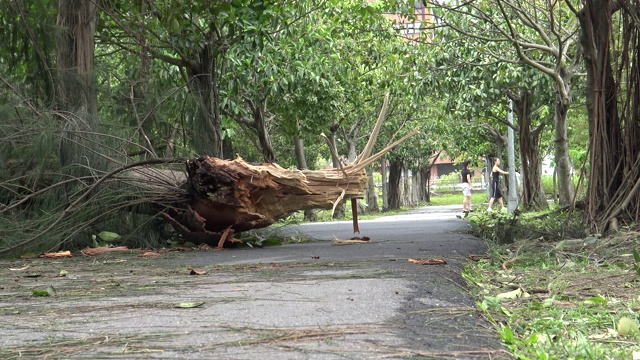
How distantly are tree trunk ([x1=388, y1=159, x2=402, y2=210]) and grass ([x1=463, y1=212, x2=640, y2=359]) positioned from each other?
3724 cm

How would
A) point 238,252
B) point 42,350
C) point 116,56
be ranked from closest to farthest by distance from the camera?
point 42,350 → point 238,252 → point 116,56

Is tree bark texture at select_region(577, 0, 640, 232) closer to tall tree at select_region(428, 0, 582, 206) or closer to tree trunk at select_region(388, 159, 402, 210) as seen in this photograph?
tall tree at select_region(428, 0, 582, 206)

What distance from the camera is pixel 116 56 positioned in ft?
52.9

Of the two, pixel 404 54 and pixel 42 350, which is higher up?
pixel 404 54

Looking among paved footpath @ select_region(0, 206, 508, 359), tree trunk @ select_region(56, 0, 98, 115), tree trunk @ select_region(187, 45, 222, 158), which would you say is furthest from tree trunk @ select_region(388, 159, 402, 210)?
paved footpath @ select_region(0, 206, 508, 359)

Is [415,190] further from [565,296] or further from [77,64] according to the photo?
[565,296]

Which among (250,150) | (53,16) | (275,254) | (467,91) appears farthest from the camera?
(250,150)

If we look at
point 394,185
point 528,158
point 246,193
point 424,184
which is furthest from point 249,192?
point 424,184

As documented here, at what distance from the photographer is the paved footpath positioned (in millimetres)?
3016

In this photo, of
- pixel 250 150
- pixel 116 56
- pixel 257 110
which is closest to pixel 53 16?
pixel 116 56

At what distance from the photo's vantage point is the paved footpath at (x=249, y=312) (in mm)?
3016

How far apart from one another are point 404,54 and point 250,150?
583 inches

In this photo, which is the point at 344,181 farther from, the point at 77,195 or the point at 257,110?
the point at 257,110

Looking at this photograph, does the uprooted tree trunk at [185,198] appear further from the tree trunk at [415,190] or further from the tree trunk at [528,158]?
the tree trunk at [415,190]
